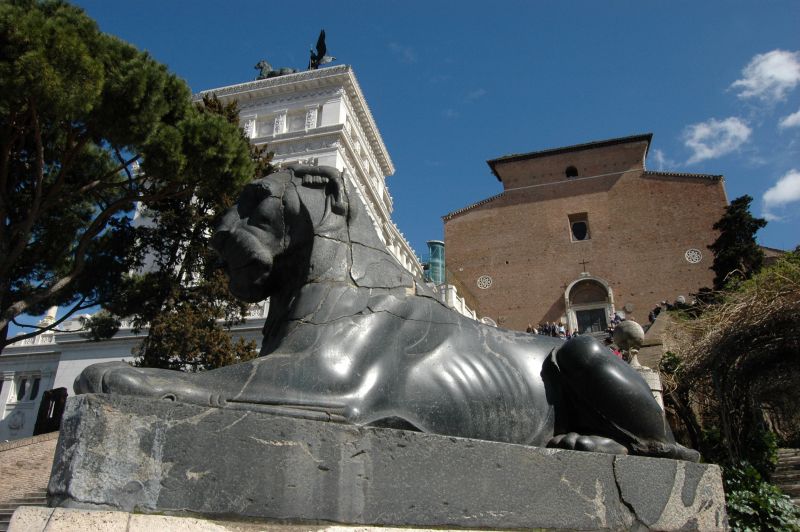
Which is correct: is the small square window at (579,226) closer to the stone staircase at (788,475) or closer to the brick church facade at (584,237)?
the brick church facade at (584,237)

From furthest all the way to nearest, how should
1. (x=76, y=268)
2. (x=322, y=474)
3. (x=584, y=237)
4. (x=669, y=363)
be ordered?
(x=584, y=237)
(x=76, y=268)
(x=669, y=363)
(x=322, y=474)

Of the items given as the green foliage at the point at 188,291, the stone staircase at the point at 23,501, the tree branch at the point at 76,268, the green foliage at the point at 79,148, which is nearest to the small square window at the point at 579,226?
the green foliage at the point at 188,291

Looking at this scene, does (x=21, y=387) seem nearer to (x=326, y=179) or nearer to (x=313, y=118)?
(x=313, y=118)

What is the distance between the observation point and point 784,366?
9.02 metres

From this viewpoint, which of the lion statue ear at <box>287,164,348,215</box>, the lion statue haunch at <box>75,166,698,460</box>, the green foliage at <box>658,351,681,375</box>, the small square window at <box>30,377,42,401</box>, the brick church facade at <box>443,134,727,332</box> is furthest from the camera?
the brick church facade at <box>443,134,727,332</box>

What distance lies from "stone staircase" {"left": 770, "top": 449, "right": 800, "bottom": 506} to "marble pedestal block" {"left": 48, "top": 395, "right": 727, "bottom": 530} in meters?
7.72

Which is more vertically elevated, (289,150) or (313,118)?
(313,118)

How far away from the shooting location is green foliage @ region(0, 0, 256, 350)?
9.13 metres

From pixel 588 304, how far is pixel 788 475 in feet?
81.9

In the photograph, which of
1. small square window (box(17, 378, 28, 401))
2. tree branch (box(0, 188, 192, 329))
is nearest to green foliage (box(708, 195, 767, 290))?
tree branch (box(0, 188, 192, 329))

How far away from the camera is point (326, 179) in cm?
246

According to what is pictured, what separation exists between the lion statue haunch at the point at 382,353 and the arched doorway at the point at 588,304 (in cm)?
3080

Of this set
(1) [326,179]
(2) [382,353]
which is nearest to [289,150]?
(1) [326,179]

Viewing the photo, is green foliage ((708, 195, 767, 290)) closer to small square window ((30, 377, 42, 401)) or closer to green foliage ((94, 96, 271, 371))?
green foliage ((94, 96, 271, 371))
